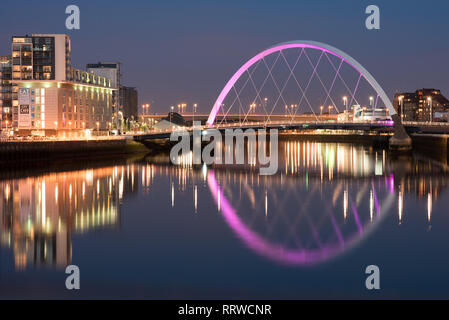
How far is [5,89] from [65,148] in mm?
43504

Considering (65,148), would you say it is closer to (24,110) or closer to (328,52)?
(24,110)

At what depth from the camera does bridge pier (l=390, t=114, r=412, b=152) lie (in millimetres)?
59469

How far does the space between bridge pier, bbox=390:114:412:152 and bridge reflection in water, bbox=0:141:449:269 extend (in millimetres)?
17611

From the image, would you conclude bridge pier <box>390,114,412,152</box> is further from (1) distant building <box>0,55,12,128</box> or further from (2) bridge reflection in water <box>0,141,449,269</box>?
(1) distant building <box>0,55,12,128</box>

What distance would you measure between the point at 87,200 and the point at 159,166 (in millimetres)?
20310

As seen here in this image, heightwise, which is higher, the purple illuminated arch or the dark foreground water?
the purple illuminated arch

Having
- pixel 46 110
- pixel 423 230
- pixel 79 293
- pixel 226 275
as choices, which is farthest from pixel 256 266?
pixel 46 110

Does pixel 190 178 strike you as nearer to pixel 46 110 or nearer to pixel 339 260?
pixel 339 260

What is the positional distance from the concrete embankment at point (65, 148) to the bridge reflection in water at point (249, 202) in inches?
241

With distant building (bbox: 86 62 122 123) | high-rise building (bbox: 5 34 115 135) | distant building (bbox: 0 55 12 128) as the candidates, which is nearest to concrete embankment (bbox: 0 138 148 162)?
high-rise building (bbox: 5 34 115 135)

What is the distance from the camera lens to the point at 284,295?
38.7 ft

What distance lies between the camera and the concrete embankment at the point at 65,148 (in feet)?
139

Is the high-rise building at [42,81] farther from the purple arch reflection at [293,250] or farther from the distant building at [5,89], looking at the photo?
the purple arch reflection at [293,250]
